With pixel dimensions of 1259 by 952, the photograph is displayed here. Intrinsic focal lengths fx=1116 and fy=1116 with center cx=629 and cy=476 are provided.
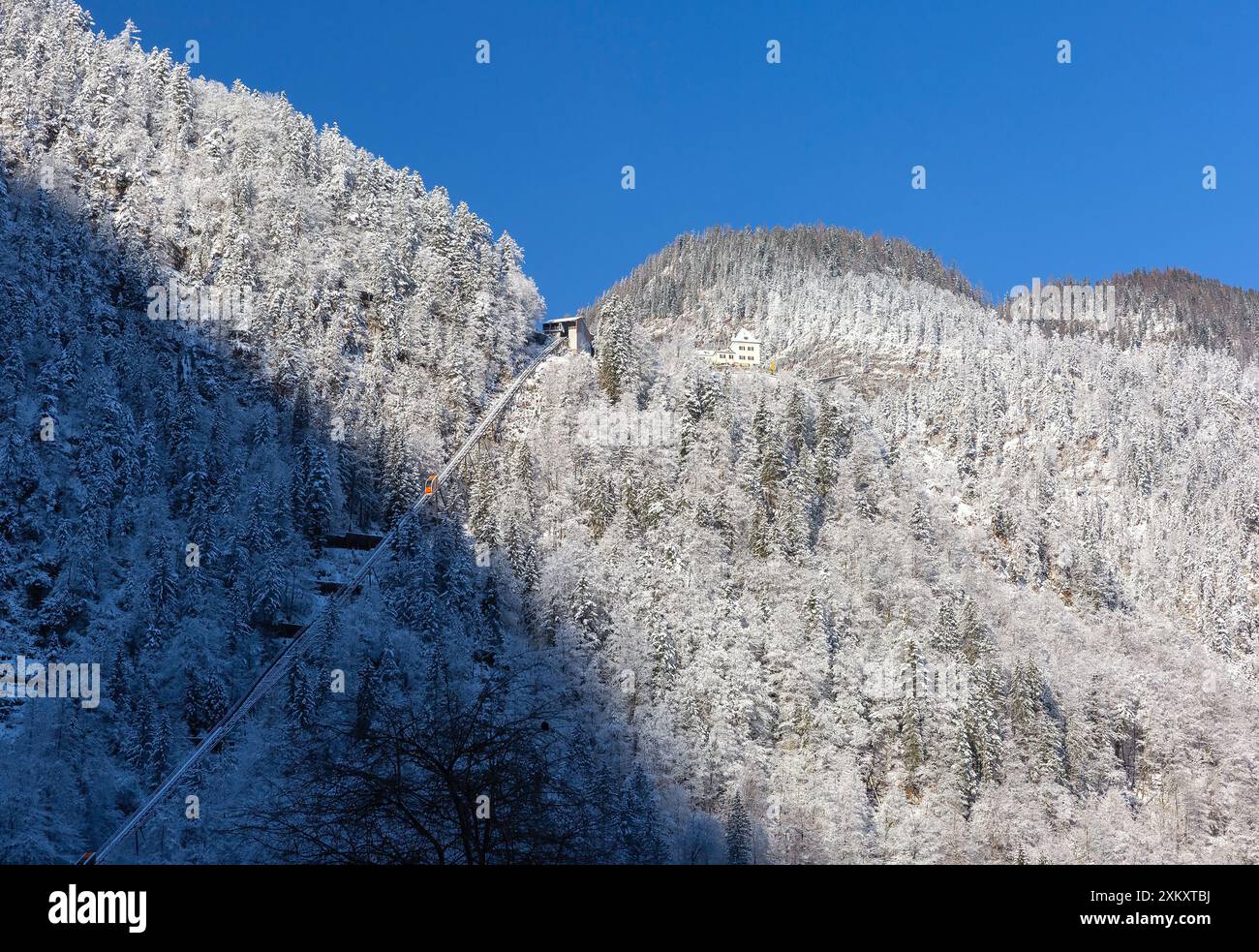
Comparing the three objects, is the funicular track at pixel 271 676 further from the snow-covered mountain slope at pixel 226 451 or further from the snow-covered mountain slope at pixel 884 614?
the snow-covered mountain slope at pixel 884 614

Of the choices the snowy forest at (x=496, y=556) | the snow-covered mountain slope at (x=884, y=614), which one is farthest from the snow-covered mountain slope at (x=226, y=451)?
the snow-covered mountain slope at (x=884, y=614)

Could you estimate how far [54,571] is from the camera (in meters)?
75.1

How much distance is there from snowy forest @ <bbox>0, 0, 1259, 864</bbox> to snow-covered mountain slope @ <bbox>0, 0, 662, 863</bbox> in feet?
1.07

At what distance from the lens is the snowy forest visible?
71.8 metres

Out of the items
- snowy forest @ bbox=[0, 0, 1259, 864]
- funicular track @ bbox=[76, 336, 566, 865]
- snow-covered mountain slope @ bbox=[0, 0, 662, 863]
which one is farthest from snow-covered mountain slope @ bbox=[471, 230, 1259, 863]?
snow-covered mountain slope @ bbox=[0, 0, 662, 863]

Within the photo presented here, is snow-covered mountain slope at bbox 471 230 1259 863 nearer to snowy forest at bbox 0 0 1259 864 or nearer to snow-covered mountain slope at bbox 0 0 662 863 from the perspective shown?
snowy forest at bbox 0 0 1259 864

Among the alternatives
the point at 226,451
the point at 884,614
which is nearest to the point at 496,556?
the point at 226,451

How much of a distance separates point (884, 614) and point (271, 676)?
55.0m

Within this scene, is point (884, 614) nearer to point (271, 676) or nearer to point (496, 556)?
point (496, 556)

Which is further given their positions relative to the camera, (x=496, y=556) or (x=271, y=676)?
(x=496, y=556)

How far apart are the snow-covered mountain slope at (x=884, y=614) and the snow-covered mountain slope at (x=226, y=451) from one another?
8.08 meters

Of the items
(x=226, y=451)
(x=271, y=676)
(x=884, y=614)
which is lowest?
(x=271, y=676)

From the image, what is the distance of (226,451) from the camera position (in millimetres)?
90250
